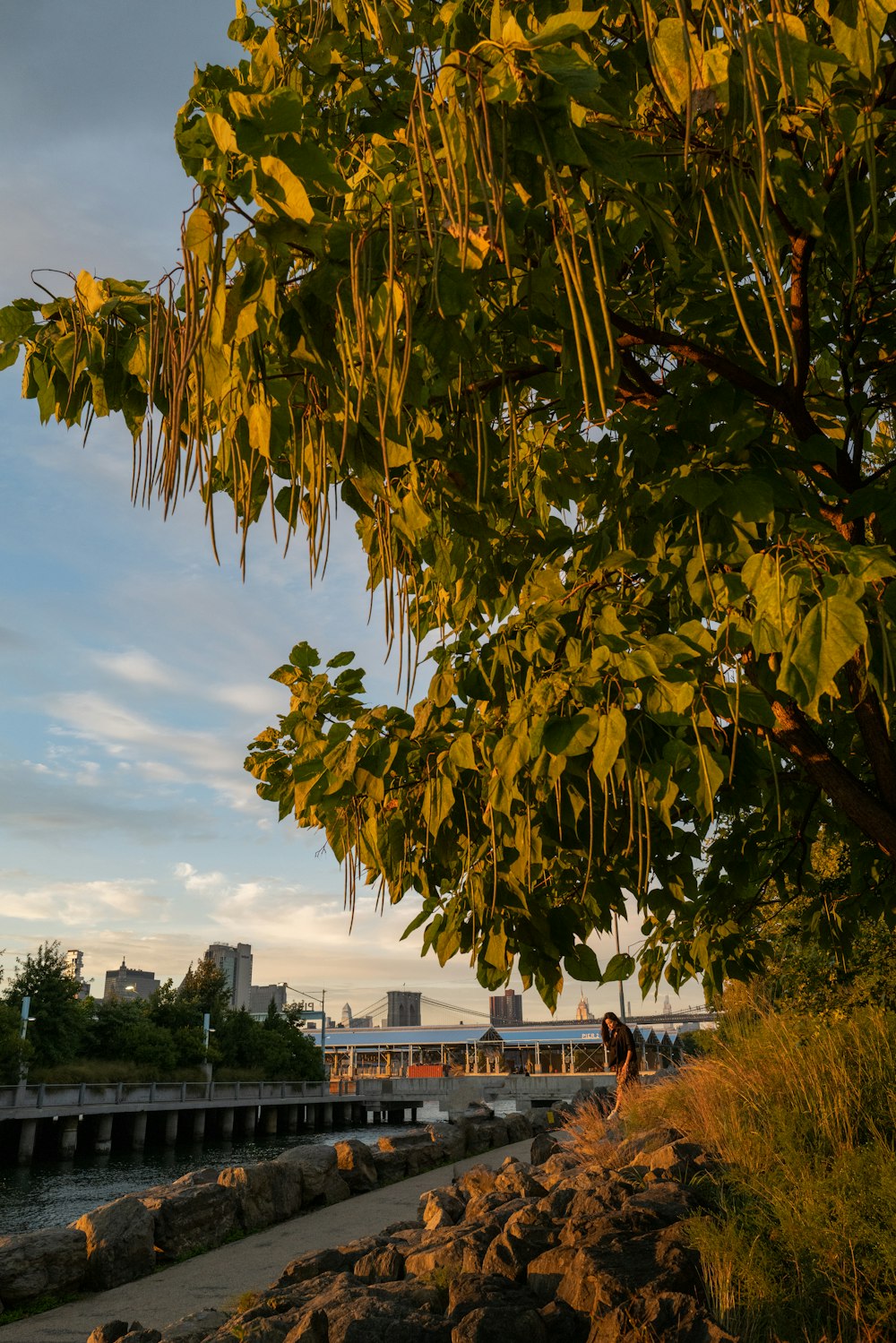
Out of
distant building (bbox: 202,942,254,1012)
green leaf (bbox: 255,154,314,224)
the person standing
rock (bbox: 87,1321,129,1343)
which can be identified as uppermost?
distant building (bbox: 202,942,254,1012)

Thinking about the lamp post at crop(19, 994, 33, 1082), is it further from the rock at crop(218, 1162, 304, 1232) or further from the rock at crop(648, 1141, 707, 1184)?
the rock at crop(648, 1141, 707, 1184)

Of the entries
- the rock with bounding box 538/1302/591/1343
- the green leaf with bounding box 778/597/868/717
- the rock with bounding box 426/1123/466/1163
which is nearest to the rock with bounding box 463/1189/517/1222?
the rock with bounding box 538/1302/591/1343

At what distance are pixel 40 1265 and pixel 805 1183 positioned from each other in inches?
241

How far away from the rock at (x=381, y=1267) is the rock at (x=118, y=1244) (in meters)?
3.03

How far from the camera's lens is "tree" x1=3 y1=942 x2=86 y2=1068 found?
4597cm

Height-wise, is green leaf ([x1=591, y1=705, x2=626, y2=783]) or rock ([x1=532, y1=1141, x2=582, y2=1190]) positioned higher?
green leaf ([x1=591, y1=705, x2=626, y2=783])

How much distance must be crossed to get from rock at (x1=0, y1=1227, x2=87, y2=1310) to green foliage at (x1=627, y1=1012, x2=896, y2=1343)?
523 centimetres

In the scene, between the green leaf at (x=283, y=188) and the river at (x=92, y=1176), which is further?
the river at (x=92, y=1176)

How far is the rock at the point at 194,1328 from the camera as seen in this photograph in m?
5.43

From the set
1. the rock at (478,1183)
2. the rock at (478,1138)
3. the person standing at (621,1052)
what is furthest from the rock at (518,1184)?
the rock at (478,1138)

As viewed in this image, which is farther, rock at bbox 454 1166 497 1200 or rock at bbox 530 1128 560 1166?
rock at bbox 530 1128 560 1166

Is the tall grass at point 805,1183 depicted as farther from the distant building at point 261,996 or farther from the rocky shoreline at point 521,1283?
the distant building at point 261,996

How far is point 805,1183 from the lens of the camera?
5.23 m

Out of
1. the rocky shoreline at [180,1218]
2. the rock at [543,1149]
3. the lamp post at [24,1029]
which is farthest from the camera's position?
the lamp post at [24,1029]
